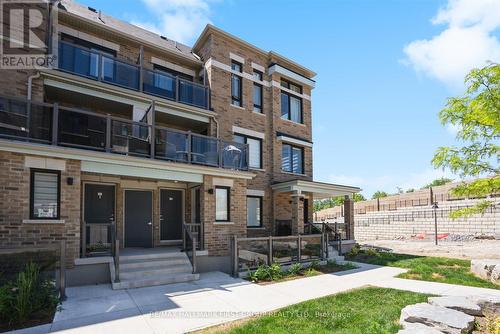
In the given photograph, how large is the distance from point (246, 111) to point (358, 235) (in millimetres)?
25496

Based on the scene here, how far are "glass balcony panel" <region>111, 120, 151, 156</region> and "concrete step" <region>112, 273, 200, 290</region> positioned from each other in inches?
156

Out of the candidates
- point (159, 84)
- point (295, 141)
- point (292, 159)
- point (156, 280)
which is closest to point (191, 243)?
point (156, 280)

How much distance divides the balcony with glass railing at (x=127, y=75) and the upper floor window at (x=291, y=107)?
16.2ft

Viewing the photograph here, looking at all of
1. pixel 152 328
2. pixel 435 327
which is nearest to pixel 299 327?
pixel 435 327

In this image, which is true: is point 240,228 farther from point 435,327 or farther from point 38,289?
point 435,327

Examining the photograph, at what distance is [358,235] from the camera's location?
35.7 metres

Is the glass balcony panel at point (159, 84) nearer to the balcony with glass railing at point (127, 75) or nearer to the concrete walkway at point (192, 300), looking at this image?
the balcony with glass railing at point (127, 75)

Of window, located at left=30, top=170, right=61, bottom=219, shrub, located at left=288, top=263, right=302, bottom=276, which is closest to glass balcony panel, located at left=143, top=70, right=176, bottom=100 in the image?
window, located at left=30, top=170, right=61, bottom=219

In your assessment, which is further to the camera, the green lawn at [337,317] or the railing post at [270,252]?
the railing post at [270,252]

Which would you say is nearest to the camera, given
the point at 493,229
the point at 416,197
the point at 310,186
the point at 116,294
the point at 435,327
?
the point at 435,327

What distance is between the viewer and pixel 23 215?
26.9ft

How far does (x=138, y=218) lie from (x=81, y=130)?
427 cm

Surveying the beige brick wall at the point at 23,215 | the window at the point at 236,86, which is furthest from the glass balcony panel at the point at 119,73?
the window at the point at 236,86

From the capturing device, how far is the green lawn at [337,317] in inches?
225
